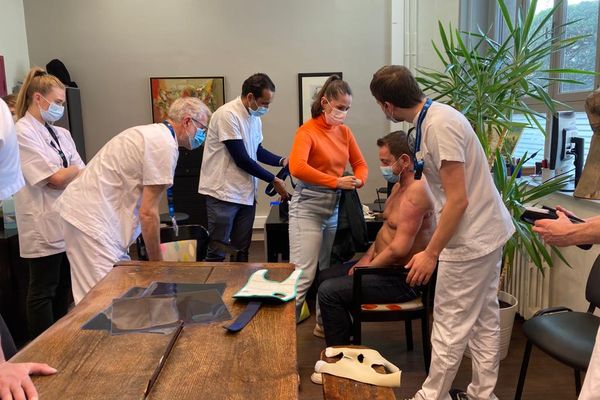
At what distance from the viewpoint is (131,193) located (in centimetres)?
210

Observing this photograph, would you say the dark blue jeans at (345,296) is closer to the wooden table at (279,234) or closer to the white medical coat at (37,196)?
the wooden table at (279,234)

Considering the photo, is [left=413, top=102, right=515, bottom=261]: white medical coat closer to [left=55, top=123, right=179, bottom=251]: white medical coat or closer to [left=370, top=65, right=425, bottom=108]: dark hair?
[left=370, top=65, right=425, bottom=108]: dark hair

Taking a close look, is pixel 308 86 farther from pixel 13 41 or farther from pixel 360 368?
pixel 360 368

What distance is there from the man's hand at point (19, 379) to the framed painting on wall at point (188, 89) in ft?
14.8

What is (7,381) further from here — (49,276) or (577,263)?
(577,263)

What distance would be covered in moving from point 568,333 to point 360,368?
3.09 ft

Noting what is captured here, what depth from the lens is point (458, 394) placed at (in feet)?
7.30

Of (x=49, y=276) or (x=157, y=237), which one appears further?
(x=49, y=276)

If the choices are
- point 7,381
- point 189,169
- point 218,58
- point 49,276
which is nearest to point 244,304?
point 7,381

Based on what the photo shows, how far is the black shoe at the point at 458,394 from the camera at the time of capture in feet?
7.22

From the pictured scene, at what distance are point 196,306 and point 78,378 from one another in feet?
1.40

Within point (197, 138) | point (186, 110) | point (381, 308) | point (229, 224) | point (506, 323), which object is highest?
point (186, 110)

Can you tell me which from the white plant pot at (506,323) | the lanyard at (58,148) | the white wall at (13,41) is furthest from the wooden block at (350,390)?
the white wall at (13,41)

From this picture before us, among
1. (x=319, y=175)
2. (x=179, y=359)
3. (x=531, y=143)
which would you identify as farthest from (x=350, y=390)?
(x=531, y=143)
